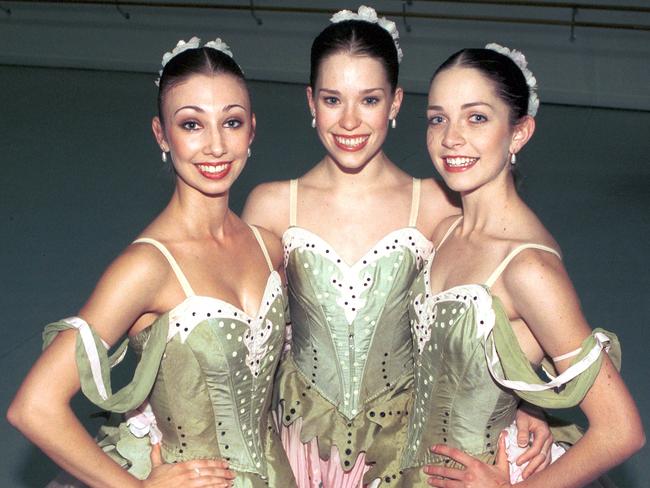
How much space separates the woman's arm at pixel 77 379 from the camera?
2047 millimetres

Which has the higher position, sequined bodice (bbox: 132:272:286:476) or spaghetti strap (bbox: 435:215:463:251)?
spaghetti strap (bbox: 435:215:463:251)

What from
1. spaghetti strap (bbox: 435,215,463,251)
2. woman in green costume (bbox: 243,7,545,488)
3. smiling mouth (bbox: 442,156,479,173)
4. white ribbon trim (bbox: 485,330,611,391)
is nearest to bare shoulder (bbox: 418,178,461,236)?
woman in green costume (bbox: 243,7,545,488)

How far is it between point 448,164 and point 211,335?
0.70 metres

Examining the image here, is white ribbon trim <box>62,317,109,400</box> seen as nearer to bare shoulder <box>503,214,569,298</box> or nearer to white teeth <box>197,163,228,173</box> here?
white teeth <box>197,163,228,173</box>

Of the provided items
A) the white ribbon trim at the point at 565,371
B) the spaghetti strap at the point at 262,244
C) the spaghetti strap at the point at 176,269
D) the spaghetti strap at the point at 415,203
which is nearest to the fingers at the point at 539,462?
the white ribbon trim at the point at 565,371

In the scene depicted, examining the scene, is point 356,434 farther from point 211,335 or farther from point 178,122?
point 178,122

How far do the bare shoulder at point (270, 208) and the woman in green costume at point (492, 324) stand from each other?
0.45m

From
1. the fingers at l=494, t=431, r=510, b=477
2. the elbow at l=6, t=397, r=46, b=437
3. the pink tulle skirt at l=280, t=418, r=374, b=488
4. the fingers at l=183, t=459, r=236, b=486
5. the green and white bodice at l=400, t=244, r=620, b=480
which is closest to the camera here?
the elbow at l=6, t=397, r=46, b=437

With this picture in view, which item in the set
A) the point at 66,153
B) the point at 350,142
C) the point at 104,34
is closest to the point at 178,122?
the point at 350,142

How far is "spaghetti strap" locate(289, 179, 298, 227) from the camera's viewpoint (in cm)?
269

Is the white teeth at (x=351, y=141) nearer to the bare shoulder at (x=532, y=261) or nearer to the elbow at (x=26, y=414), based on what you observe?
the bare shoulder at (x=532, y=261)

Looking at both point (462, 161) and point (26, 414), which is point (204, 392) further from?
point (462, 161)

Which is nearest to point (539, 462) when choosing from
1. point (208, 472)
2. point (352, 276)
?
point (352, 276)

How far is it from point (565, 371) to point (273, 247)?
87cm
